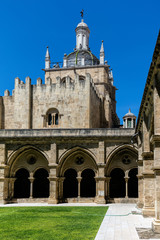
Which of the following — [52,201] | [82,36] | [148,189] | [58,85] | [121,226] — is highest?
[82,36]

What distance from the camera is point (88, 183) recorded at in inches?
1051

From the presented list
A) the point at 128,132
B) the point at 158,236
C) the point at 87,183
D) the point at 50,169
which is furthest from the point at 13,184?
the point at 158,236

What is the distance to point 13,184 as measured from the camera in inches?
1024

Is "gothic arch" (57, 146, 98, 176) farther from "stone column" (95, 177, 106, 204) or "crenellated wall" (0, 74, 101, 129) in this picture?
"crenellated wall" (0, 74, 101, 129)

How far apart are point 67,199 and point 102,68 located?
19.6 meters

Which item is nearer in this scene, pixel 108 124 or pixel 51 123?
pixel 51 123

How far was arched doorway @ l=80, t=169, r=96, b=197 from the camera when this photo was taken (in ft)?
87.5

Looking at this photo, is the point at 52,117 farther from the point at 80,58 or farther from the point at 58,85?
the point at 80,58

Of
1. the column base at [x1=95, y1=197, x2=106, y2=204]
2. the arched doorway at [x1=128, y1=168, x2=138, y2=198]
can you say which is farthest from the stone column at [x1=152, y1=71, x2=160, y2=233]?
the arched doorway at [x1=128, y1=168, x2=138, y2=198]

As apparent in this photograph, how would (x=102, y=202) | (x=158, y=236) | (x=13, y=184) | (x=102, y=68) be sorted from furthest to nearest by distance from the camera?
(x=102, y=68), (x=13, y=184), (x=102, y=202), (x=158, y=236)

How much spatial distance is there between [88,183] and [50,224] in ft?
38.6

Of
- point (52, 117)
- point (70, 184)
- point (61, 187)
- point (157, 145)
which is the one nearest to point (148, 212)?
point (157, 145)

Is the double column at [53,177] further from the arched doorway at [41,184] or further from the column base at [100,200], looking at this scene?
the column base at [100,200]

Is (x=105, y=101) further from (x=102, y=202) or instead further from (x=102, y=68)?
(x=102, y=202)
